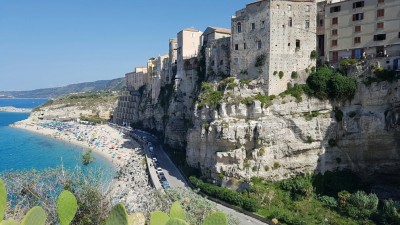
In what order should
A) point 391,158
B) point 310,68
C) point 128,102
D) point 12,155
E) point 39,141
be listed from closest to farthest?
point 391,158, point 310,68, point 12,155, point 39,141, point 128,102

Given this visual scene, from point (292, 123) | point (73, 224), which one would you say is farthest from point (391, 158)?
point (73, 224)

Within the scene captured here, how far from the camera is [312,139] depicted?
35.4m

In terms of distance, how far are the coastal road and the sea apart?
7816 mm

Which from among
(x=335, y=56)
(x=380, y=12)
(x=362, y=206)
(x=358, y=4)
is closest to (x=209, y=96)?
(x=335, y=56)

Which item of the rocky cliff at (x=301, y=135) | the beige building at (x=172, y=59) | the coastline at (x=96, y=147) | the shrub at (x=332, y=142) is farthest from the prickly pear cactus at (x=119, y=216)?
the beige building at (x=172, y=59)

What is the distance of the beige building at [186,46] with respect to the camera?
55625 millimetres

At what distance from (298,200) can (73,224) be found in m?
20.7

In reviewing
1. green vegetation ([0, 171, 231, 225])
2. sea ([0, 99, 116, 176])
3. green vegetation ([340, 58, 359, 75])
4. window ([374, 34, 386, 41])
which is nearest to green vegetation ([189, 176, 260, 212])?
green vegetation ([0, 171, 231, 225])

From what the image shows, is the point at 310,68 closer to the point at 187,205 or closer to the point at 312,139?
the point at 312,139

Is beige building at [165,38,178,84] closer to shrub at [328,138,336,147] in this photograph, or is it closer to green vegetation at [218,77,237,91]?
green vegetation at [218,77,237,91]

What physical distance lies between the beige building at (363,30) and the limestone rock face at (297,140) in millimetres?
4213

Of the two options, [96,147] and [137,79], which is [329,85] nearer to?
[96,147]

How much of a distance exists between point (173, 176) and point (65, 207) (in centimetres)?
3542

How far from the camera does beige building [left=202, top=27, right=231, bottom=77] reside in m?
42.9
